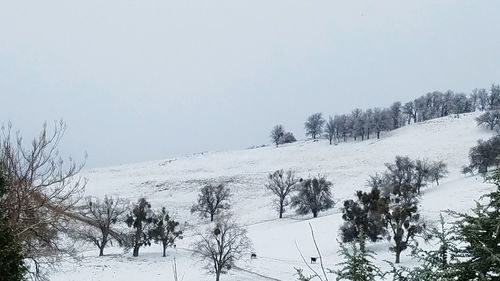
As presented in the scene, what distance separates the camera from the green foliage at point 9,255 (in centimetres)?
852

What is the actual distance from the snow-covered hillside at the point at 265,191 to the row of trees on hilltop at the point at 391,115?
5912 millimetres

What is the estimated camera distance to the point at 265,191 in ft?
221

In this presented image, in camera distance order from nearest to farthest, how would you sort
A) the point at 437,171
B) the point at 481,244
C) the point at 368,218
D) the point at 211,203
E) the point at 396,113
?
1. the point at 481,244
2. the point at 368,218
3. the point at 211,203
4. the point at 437,171
5. the point at 396,113

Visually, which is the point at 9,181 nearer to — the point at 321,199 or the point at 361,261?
the point at 361,261

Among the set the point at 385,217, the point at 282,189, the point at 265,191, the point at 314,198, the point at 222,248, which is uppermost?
the point at 282,189

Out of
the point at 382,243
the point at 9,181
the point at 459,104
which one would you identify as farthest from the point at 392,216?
the point at 459,104

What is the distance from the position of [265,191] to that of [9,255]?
5945 centimetres

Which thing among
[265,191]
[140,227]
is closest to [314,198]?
[265,191]

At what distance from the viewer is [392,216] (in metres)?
34.7

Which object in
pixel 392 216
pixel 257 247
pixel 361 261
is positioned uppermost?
pixel 361 261

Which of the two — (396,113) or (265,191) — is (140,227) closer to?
(265,191)

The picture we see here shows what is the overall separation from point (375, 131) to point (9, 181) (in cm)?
10513

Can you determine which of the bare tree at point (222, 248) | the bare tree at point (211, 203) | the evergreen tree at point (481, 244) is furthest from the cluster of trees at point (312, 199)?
the evergreen tree at point (481, 244)

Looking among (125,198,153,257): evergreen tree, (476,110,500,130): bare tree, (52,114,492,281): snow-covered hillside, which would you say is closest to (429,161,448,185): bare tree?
(52,114,492,281): snow-covered hillside
